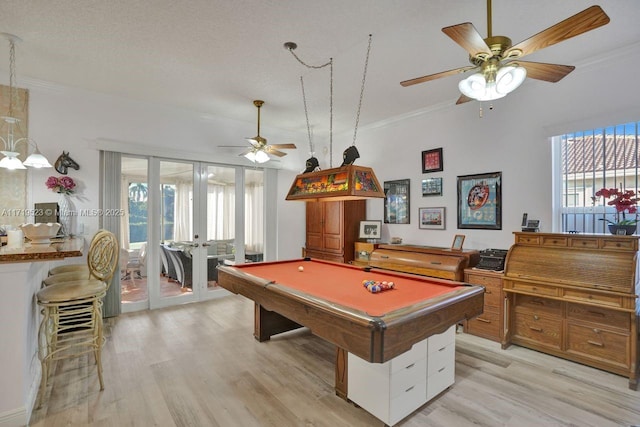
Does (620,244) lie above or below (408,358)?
above

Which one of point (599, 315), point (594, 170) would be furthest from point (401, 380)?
point (594, 170)

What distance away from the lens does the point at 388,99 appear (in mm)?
4242

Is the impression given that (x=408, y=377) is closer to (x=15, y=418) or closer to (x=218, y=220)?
(x=15, y=418)

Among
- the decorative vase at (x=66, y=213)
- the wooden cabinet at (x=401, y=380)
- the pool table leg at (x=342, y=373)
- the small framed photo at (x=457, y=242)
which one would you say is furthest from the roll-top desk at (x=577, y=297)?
the decorative vase at (x=66, y=213)

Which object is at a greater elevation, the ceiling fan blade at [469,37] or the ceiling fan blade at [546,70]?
the ceiling fan blade at [469,37]

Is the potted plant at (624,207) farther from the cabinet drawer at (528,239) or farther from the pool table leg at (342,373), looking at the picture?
the pool table leg at (342,373)

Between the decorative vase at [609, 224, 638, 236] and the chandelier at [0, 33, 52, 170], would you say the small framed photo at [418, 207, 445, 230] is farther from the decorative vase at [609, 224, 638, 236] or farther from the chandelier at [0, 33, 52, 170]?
the chandelier at [0, 33, 52, 170]

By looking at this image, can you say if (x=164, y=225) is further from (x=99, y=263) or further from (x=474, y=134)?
(x=474, y=134)

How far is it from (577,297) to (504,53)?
7.57ft

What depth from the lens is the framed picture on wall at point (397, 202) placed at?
494 cm

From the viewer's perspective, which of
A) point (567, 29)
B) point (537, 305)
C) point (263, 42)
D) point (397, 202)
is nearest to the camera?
point (567, 29)

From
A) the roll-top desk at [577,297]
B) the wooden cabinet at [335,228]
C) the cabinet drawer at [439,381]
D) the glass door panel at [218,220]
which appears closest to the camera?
the cabinet drawer at [439,381]

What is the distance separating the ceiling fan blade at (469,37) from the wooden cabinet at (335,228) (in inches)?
133

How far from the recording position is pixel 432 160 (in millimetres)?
4590
